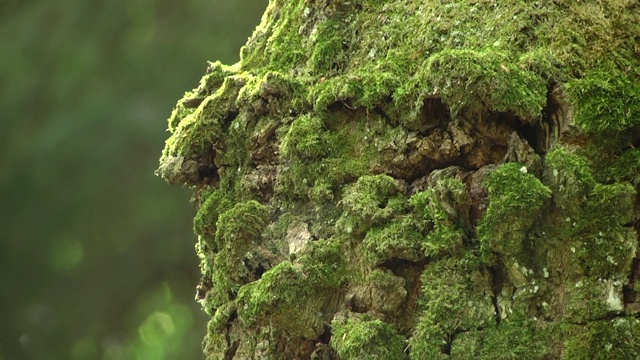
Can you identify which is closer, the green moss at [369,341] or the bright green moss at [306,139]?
the green moss at [369,341]

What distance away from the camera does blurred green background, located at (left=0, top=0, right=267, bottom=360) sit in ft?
17.1

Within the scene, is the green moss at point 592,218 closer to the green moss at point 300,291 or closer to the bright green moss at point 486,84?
the bright green moss at point 486,84

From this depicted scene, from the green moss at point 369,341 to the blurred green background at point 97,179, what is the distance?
3.60 meters

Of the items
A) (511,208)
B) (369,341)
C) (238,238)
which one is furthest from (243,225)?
(511,208)

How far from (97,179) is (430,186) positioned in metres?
3.95

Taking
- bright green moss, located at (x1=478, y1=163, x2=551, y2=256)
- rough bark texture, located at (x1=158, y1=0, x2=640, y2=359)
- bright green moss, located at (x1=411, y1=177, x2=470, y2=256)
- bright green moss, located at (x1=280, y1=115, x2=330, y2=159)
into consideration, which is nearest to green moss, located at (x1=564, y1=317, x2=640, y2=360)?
rough bark texture, located at (x1=158, y1=0, x2=640, y2=359)

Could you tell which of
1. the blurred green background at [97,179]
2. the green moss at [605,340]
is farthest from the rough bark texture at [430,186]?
the blurred green background at [97,179]

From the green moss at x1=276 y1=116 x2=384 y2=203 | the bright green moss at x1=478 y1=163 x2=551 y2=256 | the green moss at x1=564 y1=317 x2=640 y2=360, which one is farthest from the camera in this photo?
the green moss at x1=276 y1=116 x2=384 y2=203

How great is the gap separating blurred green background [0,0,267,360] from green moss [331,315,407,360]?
11.8ft

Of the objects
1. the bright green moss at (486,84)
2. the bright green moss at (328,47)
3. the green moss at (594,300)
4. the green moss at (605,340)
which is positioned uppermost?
the bright green moss at (328,47)

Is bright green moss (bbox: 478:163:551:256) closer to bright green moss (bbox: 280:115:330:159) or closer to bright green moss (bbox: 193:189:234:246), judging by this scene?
bright green moss (bbox: 280:115:330:159)

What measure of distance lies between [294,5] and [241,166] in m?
0.60

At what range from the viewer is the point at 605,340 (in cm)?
161

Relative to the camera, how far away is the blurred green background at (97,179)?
5.22 metres
